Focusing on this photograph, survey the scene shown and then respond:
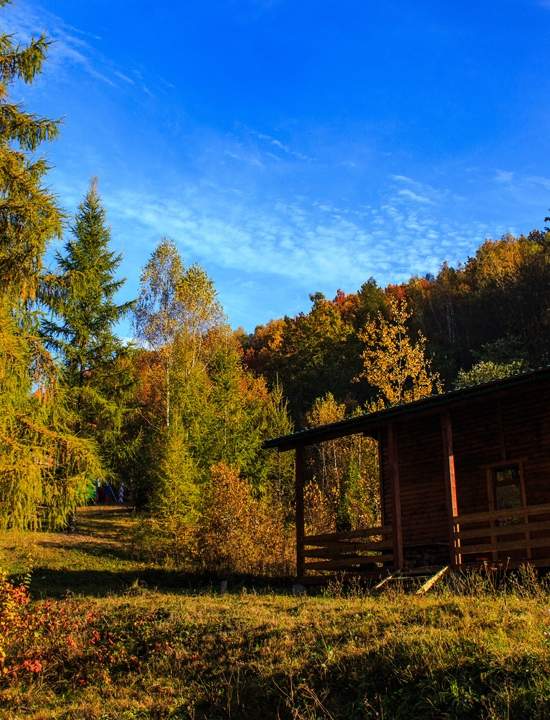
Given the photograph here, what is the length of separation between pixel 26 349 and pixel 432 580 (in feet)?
31.8

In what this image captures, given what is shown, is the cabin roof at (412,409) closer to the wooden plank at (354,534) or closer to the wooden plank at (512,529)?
the wooden plank at (354,534)

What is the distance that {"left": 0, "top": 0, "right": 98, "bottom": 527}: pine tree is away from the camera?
39.2 ft

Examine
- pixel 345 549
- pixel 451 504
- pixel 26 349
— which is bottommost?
pixel 345 549

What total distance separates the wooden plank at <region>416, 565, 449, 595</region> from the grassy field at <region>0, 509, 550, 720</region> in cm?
182

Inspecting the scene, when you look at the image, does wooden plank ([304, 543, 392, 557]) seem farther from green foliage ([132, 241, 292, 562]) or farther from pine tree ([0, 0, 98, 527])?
green foliage ([132, 241, 292, 562])

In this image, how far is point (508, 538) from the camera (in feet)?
56.5

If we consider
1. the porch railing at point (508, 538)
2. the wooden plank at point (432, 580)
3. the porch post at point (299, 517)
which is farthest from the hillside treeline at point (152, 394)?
the porch railing at point (508, 538)

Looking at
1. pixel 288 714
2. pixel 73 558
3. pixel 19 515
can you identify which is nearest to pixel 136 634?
pixel 19 515

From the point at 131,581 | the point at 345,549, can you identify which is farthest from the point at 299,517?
the point at 131,581

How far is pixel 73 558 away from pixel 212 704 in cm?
1819

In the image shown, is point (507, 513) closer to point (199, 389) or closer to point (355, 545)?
point (355, 545)

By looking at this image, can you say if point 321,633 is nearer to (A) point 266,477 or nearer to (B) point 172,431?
(B) point 172,431

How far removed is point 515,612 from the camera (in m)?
9.08

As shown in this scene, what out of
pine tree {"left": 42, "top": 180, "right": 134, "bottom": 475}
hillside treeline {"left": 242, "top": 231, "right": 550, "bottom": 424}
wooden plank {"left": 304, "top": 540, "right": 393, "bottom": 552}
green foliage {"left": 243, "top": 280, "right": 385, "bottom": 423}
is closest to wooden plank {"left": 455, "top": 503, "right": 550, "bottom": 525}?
wooden plank {"left": 304, "top": 540, "right": 393, "bottom": 552}
